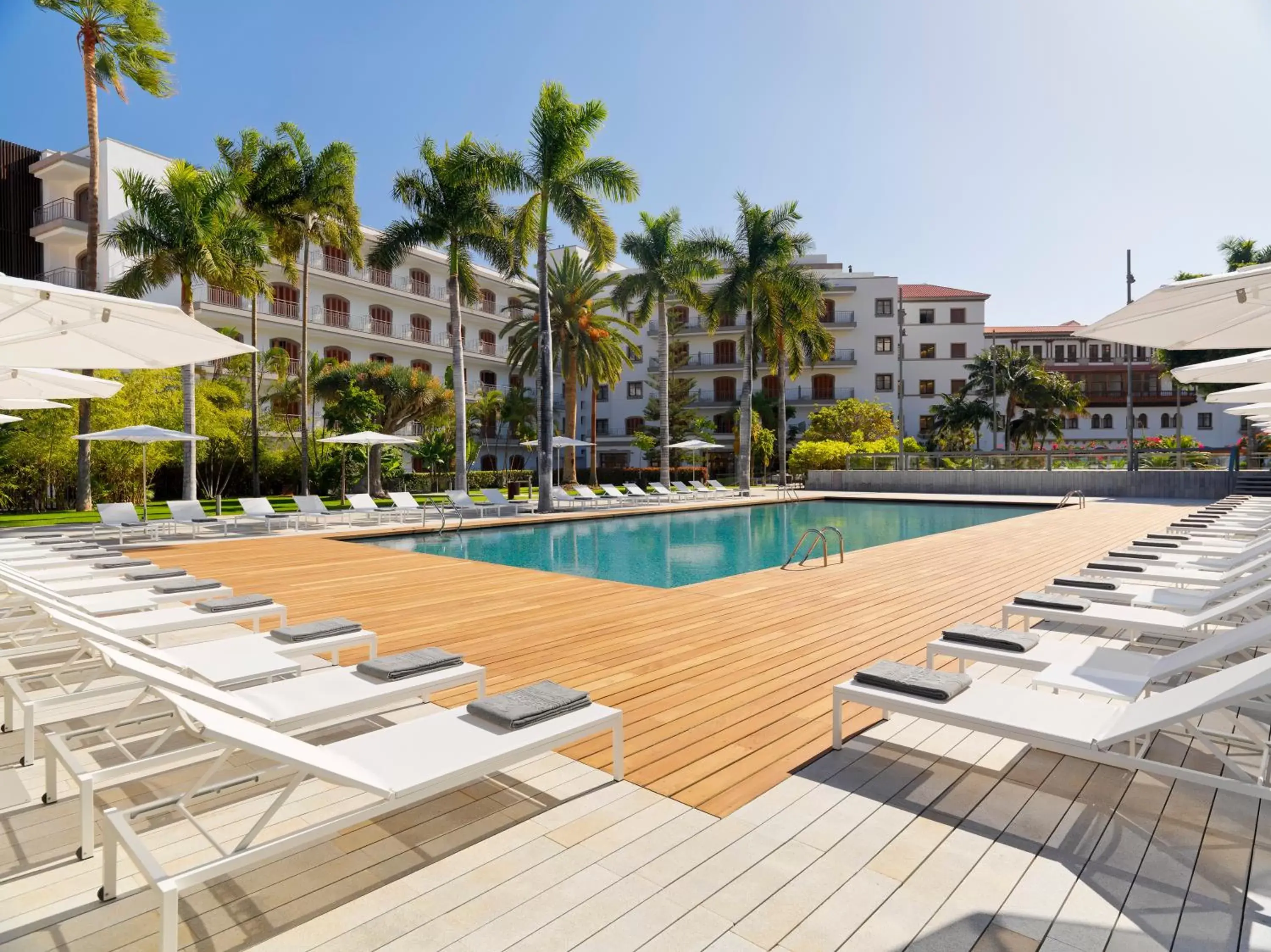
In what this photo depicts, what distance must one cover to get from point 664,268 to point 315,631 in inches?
959

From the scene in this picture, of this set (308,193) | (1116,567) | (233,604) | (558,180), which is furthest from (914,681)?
(308,193)

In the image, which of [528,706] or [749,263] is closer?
[528,706]

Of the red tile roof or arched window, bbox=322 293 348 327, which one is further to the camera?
the red tile roof

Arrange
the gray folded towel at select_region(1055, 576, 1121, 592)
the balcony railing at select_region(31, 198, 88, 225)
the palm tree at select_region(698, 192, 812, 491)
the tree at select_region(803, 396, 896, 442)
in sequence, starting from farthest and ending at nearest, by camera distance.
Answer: the tree at select_region(803, 396, 896, 442) < the palm tree at select_region(698, 192, 812, 491) < the balcony railing at select_region(31, 198, 88, 225) < the gray folded towel at select_region(1055, 576, 1121, 592)

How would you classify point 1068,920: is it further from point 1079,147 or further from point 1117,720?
point 1079,147

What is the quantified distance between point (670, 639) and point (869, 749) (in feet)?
7.85

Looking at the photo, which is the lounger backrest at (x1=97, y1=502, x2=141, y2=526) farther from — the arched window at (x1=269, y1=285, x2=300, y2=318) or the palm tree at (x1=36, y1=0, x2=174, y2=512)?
the arched window at (x1=269, y1=285, x2=300, y2=318)

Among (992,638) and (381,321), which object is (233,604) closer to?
(992,638)

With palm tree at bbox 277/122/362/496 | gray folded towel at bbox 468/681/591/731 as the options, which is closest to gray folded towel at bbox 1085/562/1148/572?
gray folded towel at bbox 468/681/591/731

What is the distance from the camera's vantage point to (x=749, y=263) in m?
26.9

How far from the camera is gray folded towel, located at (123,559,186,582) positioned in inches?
272

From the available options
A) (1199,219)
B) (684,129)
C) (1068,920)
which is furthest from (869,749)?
(1199,219)

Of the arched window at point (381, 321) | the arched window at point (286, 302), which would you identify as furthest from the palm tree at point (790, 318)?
the arched window at point (286, 302)

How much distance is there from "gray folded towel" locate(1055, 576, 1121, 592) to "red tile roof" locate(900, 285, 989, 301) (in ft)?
148
